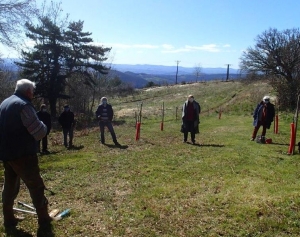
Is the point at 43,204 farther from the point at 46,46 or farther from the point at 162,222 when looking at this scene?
the point at 46,46

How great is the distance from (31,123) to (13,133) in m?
0.32

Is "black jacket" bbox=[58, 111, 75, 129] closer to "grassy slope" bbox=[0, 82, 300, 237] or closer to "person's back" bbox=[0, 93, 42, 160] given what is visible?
"grassy slope" bbox=[0, 82, 300, 237]

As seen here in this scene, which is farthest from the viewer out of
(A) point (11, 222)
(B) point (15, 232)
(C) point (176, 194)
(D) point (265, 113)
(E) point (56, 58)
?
(E) point (56, 58)

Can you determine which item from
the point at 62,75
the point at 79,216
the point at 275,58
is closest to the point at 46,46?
the point at 62,75

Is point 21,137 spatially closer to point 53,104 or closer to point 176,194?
point 176,194

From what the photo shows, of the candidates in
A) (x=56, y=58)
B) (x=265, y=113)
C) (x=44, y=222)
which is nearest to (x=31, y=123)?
(x=44, y=222)

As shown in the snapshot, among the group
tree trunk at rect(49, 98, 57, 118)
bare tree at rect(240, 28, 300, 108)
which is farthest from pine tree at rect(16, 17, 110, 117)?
bare tree at rect(240, 28, 300, 108)

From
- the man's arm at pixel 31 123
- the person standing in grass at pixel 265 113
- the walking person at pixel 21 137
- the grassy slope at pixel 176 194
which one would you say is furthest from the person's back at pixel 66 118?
the man's arm at pixel 31 123

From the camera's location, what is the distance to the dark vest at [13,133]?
4555 millimetres

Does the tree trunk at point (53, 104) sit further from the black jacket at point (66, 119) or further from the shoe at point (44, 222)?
the shoe at point (44, 222)

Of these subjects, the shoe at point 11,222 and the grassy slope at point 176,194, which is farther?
the grassy slope at point 176,194

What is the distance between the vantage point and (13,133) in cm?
459

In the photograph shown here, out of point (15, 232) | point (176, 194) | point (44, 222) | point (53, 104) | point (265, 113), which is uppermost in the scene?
point (265, 113)

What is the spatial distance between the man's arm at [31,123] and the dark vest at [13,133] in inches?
2.7
